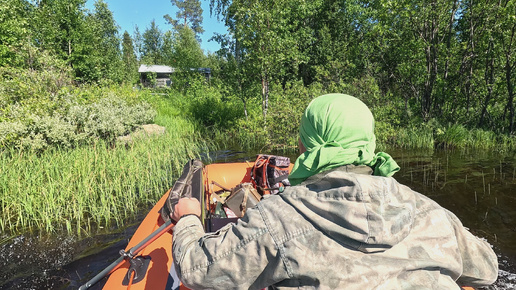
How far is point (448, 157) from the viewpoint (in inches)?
268

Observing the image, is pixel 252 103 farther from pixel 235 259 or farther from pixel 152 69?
pixel 152 69

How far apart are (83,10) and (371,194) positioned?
21423 mm

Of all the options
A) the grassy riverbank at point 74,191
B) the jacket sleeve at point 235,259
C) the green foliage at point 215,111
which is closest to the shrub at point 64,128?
the grassy riverbank at point 74,191

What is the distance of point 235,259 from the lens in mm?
926

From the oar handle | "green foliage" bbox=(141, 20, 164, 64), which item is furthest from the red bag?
"green foliage" bbox=(141, 20, 164, 64)

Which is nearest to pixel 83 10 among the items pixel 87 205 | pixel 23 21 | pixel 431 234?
pixel 23 21

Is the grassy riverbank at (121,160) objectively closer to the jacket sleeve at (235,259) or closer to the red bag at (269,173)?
the red bag at (269,173)

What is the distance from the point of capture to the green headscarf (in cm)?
95

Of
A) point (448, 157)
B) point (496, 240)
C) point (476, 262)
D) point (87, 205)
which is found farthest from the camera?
point (448, 157)

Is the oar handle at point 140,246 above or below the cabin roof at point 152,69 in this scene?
below

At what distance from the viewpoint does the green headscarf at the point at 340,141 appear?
3.11 feet

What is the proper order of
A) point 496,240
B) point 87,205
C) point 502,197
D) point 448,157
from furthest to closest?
1. point 448,157
2. point 502,197
3. point 87,205
4. point 496,240

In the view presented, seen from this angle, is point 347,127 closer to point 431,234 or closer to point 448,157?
point 431,234

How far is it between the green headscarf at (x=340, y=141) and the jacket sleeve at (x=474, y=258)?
428 mm
